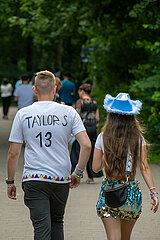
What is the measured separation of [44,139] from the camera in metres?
4.46

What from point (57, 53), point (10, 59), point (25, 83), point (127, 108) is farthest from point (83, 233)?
point (10, 59)

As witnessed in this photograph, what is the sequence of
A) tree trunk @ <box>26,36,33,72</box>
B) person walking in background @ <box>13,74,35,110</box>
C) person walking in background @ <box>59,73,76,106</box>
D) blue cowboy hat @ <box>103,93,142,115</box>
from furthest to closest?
tree trunk @ <box>26,36,33,72</box>, person walking in background @ <box>59,73,76,106</box>, person walking in background @ <box>13,74,35,110</box>, blue cowboy hat @ <box>103,93,142,115</box>

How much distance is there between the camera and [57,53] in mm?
40781

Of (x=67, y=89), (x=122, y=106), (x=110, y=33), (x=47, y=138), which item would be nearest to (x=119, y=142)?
(x=122, y=106)

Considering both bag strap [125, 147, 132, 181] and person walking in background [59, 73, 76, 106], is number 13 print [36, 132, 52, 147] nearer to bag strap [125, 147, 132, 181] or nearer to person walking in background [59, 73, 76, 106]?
bag strap [125, 147, 132, 181]

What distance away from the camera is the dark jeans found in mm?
4359

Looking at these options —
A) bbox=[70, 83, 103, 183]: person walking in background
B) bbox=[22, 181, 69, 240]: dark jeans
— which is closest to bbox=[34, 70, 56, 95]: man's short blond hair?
bbox=[22, 181, 69, 240]: dark jeans

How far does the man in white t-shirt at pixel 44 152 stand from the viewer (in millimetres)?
4410

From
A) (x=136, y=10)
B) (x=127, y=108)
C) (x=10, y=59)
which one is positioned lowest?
(x=10, y=59)

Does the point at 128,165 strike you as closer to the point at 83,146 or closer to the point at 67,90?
the point at 83,146

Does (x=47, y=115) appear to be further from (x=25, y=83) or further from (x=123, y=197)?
(x=25, y=83)

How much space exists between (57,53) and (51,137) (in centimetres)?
3668

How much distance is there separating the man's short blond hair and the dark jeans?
736 millimetres

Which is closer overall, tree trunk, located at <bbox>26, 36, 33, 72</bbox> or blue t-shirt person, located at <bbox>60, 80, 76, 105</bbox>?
blue t-shirt person, located at <bbox>60, 80, 76, 105</bbox>
